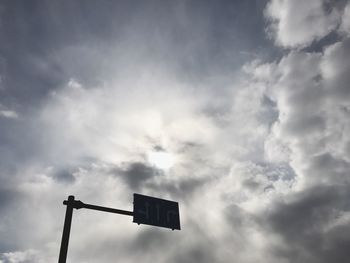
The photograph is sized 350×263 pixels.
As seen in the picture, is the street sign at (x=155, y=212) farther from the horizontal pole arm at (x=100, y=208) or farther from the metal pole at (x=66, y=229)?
the metal pole at (x=66, y=229)

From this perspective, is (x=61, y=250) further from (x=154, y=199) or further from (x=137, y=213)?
(x=154, y=199)

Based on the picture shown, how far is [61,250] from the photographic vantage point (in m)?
6.95

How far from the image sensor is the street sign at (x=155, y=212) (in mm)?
8203

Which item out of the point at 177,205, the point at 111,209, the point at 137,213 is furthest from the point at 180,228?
the point at 111,209

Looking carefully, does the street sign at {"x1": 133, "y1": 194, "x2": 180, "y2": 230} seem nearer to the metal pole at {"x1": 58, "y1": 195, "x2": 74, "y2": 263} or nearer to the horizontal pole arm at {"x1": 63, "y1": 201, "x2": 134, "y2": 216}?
the horizontal pole arm at {"x1": 63, "y1": 201, "x2": 134, "y2": 216}

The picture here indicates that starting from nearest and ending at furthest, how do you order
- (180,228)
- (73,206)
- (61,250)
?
1. (61,250)
2. (73,206)
3. (180,228)

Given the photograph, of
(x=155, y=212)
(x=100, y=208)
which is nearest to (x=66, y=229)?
(x=100, y=208)

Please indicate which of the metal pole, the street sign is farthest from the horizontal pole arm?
the street sign

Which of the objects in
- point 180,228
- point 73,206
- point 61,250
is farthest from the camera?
point 180,228

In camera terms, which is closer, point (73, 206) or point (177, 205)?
point (73, 206)

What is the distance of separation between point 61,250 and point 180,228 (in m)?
3.25

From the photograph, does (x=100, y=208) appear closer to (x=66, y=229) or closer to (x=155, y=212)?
(x=66, y=229)

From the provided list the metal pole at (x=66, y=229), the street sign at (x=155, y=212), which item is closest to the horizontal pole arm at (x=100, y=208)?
the metal pole at (x=66, y=229)

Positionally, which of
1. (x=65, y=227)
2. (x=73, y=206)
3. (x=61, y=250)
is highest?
(x=73, y=206)
